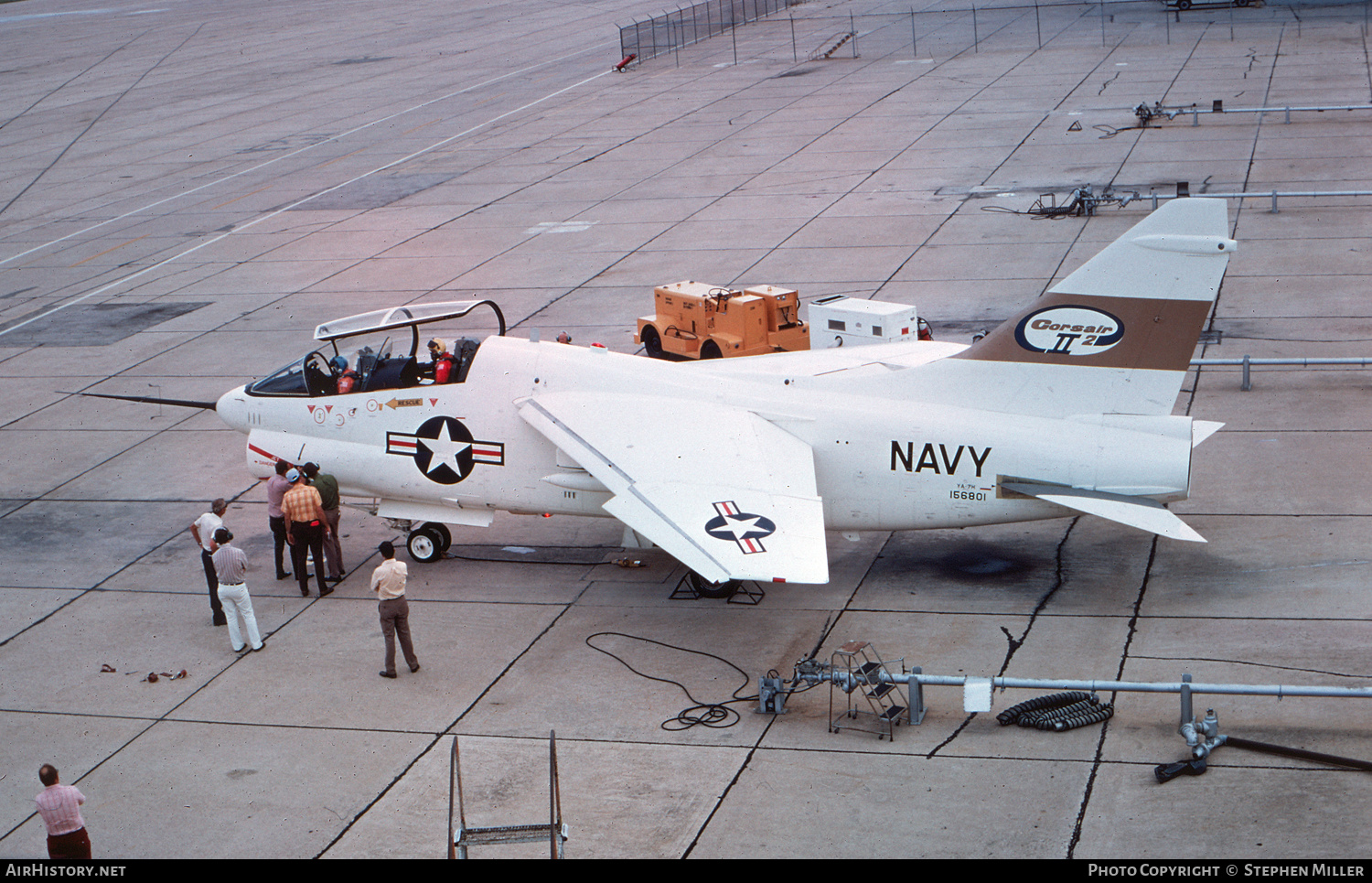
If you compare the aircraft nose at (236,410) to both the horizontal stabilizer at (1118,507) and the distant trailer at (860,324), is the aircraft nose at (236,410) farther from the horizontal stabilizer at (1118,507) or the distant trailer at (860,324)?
the horizontal stabilizer at (1118,507)

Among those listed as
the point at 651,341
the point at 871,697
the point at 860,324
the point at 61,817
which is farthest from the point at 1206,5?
the point at 61,817

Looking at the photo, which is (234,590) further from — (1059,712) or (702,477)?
(1059,712)

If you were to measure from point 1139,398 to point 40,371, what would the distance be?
70.4 ft

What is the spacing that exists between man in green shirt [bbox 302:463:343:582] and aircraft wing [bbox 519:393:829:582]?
266 centimetres

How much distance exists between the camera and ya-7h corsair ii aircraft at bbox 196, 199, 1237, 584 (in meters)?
14.4

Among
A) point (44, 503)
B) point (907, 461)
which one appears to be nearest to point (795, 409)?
point (907, 461)

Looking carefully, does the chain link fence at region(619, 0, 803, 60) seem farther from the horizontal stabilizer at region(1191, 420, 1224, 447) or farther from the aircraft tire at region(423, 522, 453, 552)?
the horizontal stabilizer at region(1191, 420, 1224, 447)

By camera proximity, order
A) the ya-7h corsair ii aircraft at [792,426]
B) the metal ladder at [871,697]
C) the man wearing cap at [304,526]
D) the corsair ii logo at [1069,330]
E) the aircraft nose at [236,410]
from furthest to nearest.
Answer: the aircraft nose at [236,410] < the man wearing cap at [304,526] < the corsair ii logo at [1069,330] < the ya-7h corsair ii aircraft at [792,426] < the metal ladder at [871,697]

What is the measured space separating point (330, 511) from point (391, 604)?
3.37 meters

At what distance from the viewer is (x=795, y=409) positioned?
15.8 metres

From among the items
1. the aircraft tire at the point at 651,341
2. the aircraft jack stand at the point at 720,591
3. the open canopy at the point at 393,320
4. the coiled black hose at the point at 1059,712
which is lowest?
the aircraft jack stand at the point at 720,591

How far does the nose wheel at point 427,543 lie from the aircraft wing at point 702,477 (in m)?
2.30

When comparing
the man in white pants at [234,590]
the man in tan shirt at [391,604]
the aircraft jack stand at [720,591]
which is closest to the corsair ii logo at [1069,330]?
the aircraft jack stand at [720,591]

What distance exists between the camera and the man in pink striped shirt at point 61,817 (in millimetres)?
10133
